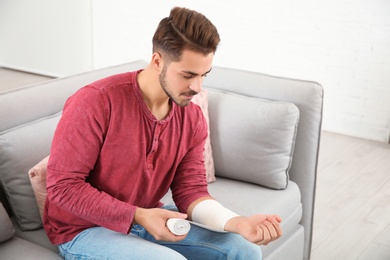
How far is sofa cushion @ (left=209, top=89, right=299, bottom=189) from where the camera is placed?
237 cm

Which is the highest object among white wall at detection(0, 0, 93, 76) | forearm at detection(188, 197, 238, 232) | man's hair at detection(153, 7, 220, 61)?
man's hair at detection(153, 7, 220, 61)

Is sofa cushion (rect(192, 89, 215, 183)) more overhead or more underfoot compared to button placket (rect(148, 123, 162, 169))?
more underfoot

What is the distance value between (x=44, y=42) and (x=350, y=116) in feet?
9.73

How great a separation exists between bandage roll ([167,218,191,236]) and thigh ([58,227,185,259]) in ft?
0.24

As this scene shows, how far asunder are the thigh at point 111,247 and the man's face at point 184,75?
0.41 metres

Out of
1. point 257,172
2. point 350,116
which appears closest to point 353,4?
point 350,116

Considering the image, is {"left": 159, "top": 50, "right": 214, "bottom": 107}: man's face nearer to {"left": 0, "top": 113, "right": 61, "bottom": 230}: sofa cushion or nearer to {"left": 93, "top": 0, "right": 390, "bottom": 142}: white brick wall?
{"left": 0, "top": 113, "right": 61, "bottom": 230}: sofa cushion

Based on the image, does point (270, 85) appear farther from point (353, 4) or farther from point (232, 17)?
point (232, 17)

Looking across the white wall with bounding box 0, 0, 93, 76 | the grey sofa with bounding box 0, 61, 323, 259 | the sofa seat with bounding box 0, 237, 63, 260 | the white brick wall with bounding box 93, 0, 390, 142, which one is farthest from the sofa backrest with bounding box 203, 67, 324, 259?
the white wall with bounding box 0, 0, 93, 76

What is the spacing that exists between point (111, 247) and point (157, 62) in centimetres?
53

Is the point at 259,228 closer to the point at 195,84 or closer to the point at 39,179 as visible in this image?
the point at 195,84

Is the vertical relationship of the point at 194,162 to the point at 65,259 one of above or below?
above

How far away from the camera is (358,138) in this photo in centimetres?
442

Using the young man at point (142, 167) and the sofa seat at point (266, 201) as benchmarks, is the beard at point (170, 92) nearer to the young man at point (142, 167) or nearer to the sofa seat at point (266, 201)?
the young man at point (142, 167)
